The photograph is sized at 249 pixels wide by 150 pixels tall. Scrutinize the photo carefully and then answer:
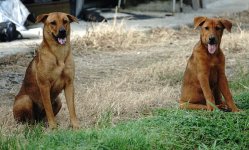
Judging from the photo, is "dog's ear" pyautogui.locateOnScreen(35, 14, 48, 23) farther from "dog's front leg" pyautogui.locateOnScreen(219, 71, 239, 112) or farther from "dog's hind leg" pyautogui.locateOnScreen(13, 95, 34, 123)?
"dog's front leg" pyautogui.locateOnScreen(219, 71, 239, 112)

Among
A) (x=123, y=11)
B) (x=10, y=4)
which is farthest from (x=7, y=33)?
A: (x=123, y=11)

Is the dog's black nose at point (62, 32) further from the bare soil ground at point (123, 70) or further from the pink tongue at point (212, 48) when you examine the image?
the pink tongue at point (212, 48)

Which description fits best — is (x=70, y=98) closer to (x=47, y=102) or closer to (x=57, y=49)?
(x=47, y=102)

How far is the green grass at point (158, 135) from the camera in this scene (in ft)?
19.3

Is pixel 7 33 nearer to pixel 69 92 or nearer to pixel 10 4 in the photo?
pixel 10 4

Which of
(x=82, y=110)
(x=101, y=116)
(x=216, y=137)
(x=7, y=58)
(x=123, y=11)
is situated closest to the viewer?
(x=216, y=137)

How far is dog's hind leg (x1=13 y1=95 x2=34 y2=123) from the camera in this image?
24.0 feet

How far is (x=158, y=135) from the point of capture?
239 inches

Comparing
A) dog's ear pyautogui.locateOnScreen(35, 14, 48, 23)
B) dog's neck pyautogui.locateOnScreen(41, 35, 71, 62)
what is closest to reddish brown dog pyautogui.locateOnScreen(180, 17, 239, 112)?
dog's neck pyautogui.locateOnScreen(41, 35, 71, 62)

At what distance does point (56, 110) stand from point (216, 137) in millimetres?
2220

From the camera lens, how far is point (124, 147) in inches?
228

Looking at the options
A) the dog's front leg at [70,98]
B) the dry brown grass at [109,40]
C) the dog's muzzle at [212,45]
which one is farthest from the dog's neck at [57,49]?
the dry brown grass at [109,40]

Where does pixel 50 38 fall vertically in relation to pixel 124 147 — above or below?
above

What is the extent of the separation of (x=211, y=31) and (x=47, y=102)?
1.99 meters
